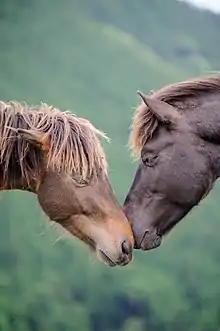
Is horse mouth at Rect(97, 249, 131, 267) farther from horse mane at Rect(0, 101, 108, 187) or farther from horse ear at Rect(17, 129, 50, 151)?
horse ear at Rect(17, 129, 50, 151)

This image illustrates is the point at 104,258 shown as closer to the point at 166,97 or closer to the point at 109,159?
the point at 166,97

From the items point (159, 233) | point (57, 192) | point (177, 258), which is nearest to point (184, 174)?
point (159, 233)

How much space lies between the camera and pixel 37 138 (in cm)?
214

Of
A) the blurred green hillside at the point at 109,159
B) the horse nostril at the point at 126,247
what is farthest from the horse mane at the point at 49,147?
the blurred green hillside at the point at 109,159

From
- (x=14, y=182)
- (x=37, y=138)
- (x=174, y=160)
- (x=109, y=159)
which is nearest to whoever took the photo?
(x=37, y=138)

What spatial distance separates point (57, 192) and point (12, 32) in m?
1.42

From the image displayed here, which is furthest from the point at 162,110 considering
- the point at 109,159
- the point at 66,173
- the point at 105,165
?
the point at 109,159

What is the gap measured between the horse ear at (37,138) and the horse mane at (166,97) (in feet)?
1.35

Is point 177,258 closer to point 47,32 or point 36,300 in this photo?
A: point 36,300

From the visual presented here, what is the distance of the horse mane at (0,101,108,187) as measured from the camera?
2.17 m

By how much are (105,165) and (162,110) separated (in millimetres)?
277

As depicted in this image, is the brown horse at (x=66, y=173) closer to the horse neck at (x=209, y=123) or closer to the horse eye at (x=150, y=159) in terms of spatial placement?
the horse eye at (x=150, y=159)

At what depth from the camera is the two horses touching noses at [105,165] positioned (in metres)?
2.18

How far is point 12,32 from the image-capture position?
11.4 feet
